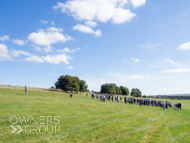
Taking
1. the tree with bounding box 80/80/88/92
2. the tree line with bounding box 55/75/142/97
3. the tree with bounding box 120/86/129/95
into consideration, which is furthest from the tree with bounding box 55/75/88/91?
the tree with bounding box 120/86/129/95

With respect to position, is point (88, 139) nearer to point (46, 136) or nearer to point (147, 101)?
point (46, 136)

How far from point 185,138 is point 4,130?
39.6 feet

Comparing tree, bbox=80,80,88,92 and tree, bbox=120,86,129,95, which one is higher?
tree, bbox=80,80,88,92

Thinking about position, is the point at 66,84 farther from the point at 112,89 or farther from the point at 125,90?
the point at 125,90

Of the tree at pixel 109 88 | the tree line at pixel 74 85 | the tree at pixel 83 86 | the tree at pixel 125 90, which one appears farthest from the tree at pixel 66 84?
the tree at pixel 125 90

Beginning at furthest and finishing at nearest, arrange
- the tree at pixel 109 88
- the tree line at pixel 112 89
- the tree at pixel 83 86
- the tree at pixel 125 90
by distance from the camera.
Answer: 1. the tree at pixel 125 90
2. the tree line at pixel 112 89
3. the tree at pixel 109 88
4. the tree at pixel 83 86

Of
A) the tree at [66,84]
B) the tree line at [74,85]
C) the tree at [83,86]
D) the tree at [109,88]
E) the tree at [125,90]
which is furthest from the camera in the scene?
the tree at [125,90]

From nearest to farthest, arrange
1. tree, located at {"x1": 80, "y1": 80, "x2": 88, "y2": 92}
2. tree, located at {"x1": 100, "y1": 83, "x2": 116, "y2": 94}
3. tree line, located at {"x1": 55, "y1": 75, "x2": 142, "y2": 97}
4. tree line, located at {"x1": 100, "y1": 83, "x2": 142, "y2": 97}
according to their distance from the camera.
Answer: tree line, located at {"x1": 55, "y1": 75, "x2": 142, "y2": 97}, tree, located at {"x1": 80, "y1": 80, "x2": 88, "y2": 92}, tree, located at {"x1": 100, "y1": 83, "x2": 116, "y2": 94}, tree line, located at {"x1": 100, "y1": 83, "x2": 142, "y2": 97}

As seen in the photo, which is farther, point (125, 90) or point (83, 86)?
A: point (125, 90)

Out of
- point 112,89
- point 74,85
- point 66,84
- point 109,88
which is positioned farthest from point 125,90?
point 66,84

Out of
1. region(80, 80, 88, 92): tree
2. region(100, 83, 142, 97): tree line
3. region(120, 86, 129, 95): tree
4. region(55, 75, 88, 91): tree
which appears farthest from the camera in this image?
region(120, 86, 129, 95): tree

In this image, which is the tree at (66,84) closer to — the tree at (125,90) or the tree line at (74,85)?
the tree line at (74,85)

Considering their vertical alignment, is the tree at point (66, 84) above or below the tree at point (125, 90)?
above

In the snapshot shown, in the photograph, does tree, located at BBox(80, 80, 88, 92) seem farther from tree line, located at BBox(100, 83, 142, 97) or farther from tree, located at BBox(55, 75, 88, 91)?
tree line, located at BBox(100, 83, 142, 97)
